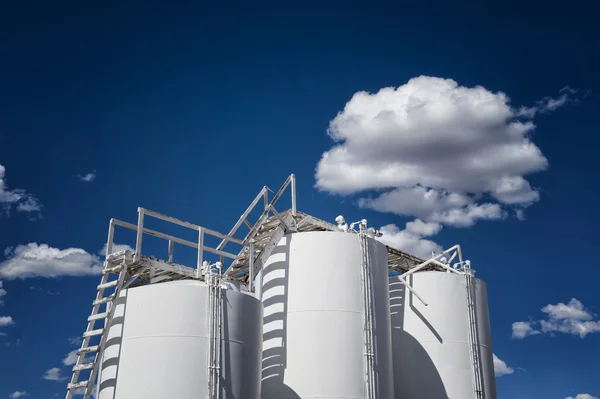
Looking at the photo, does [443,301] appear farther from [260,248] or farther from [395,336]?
[260,248]

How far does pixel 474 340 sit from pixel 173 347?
16.6 meters

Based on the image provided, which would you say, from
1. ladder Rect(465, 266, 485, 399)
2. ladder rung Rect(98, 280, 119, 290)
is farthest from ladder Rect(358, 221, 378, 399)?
ladder rung Rect(98, 280, 119, 290)

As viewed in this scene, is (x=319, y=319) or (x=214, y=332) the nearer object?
(x=214, y=332)

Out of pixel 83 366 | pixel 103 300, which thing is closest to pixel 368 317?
pixel 103 300

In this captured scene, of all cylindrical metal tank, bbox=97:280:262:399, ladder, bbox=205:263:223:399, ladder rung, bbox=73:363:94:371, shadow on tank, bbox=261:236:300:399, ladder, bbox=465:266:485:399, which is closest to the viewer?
cylindrical metal tank, bbox=97:280:262:399

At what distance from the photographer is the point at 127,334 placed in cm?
2173

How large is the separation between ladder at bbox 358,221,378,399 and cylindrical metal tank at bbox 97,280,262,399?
4.71 m

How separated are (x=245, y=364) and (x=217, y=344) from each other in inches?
56.0

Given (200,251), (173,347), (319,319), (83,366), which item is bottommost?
(83,366)

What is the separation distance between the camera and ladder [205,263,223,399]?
20.9 metres

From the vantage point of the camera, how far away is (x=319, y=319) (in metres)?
25.7

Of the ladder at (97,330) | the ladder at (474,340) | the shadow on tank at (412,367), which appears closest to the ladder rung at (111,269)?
the ladder at (97,330)

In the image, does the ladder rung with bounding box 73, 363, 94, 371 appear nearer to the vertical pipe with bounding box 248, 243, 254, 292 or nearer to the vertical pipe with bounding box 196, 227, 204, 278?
the vertical pipe with bounding box 196, 227, 204, 278

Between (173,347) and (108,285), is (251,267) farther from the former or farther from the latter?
(173,347)
